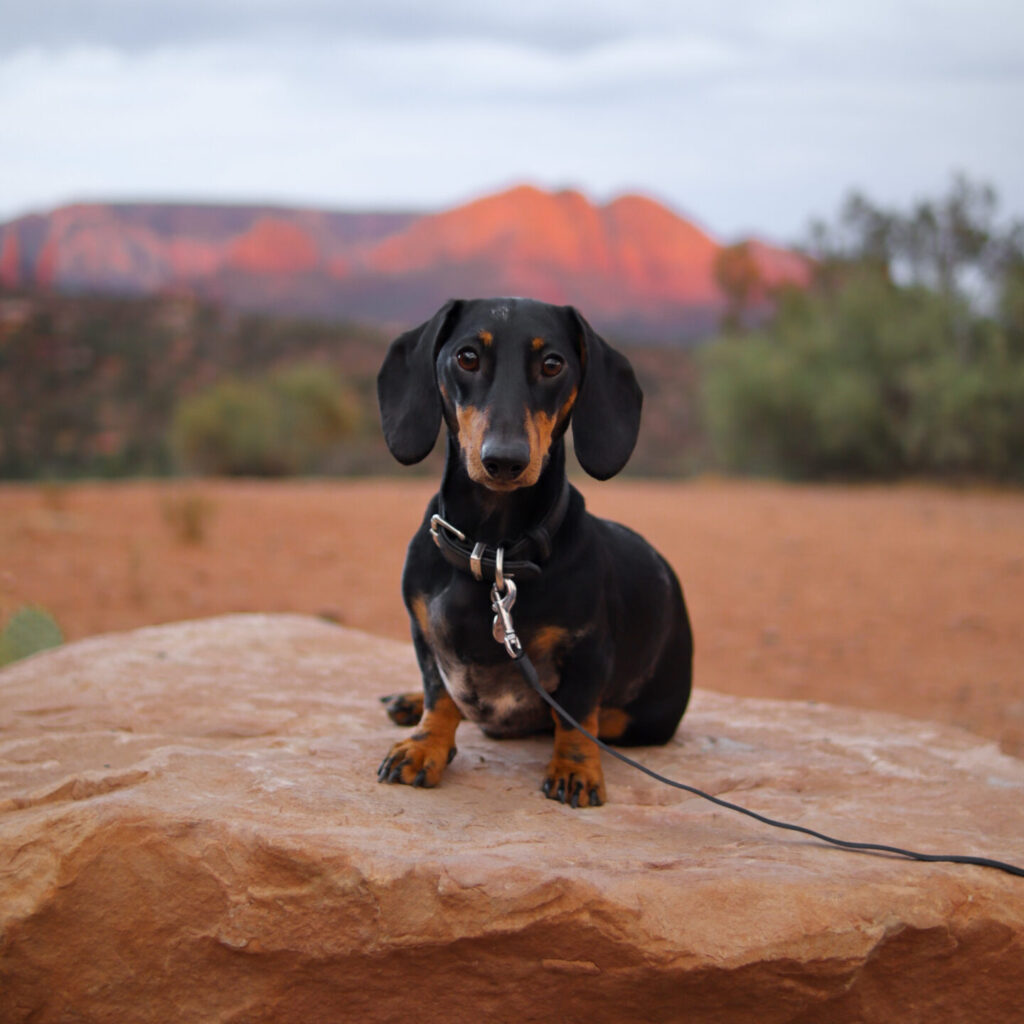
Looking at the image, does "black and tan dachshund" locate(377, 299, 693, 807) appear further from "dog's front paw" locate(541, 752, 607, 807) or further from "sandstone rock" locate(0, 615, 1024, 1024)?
"sandstone rock" locate(0, 615, 1024, 1024)

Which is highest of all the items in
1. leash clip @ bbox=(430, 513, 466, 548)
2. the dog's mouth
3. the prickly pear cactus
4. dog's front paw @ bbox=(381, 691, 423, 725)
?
the dog's mouth

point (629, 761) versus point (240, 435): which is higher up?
point (629, 761)

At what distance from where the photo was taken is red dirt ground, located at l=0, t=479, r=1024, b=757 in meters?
7.52

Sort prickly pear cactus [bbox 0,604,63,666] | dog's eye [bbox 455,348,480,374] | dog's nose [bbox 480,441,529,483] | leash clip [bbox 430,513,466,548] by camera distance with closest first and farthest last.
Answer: dog's nose [bbox 480,441,529,483], dog's eye [bbox 455,348,480,374], leash clip [bbox 430,513,466,548], prickly pear cactus [bbox 0,604,63,666]

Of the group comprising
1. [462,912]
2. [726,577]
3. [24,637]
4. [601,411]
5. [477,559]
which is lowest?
[726,577]

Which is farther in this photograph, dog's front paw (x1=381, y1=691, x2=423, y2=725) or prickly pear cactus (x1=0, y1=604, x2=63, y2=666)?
prickly pear cactus (x1=0, y1=604, x2=63, y2=666)

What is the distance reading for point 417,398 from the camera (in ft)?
10.4

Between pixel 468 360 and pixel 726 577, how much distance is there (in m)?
7.60

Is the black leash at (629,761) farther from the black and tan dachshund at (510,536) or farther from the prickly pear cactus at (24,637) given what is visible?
the prickly pear cactus at (24,637)

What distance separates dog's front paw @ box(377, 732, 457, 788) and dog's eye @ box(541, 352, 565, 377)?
1169mm

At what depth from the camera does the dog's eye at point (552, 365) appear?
2.96 m

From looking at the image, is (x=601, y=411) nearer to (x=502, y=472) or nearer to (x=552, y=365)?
(x=552, y=365)

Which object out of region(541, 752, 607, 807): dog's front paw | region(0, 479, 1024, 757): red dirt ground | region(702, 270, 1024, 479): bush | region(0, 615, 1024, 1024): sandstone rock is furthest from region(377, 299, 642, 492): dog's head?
region(702, 270, 1024, 479): bush

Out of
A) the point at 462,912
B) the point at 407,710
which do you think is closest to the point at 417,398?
the point at 407,710
